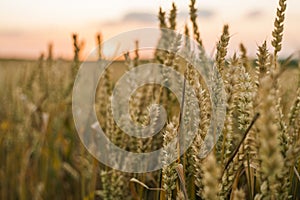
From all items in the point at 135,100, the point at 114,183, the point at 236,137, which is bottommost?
the point at 114,183

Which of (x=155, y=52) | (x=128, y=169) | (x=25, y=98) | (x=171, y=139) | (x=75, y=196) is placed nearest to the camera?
(x=171, y=139)

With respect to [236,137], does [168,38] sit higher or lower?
higher

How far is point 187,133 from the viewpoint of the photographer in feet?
2.80

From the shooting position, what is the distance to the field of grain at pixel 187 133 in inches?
24.9

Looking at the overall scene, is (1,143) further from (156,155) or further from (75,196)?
(156,155)

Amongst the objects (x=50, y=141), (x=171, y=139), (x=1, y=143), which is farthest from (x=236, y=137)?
(x=1, y=143)

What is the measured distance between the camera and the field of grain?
0.63 m

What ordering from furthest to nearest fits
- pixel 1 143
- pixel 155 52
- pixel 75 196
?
pixel 1 143 → pixel 75 196 → pixel 155 52

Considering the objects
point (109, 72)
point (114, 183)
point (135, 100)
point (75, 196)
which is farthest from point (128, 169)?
point (75, 196)

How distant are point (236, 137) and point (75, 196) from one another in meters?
0.86

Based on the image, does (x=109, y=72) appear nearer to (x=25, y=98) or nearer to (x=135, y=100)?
(x=135, y=100)

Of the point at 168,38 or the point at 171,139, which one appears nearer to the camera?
the point at 171,139

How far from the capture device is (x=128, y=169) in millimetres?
1105

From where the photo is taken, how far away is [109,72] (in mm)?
1343
